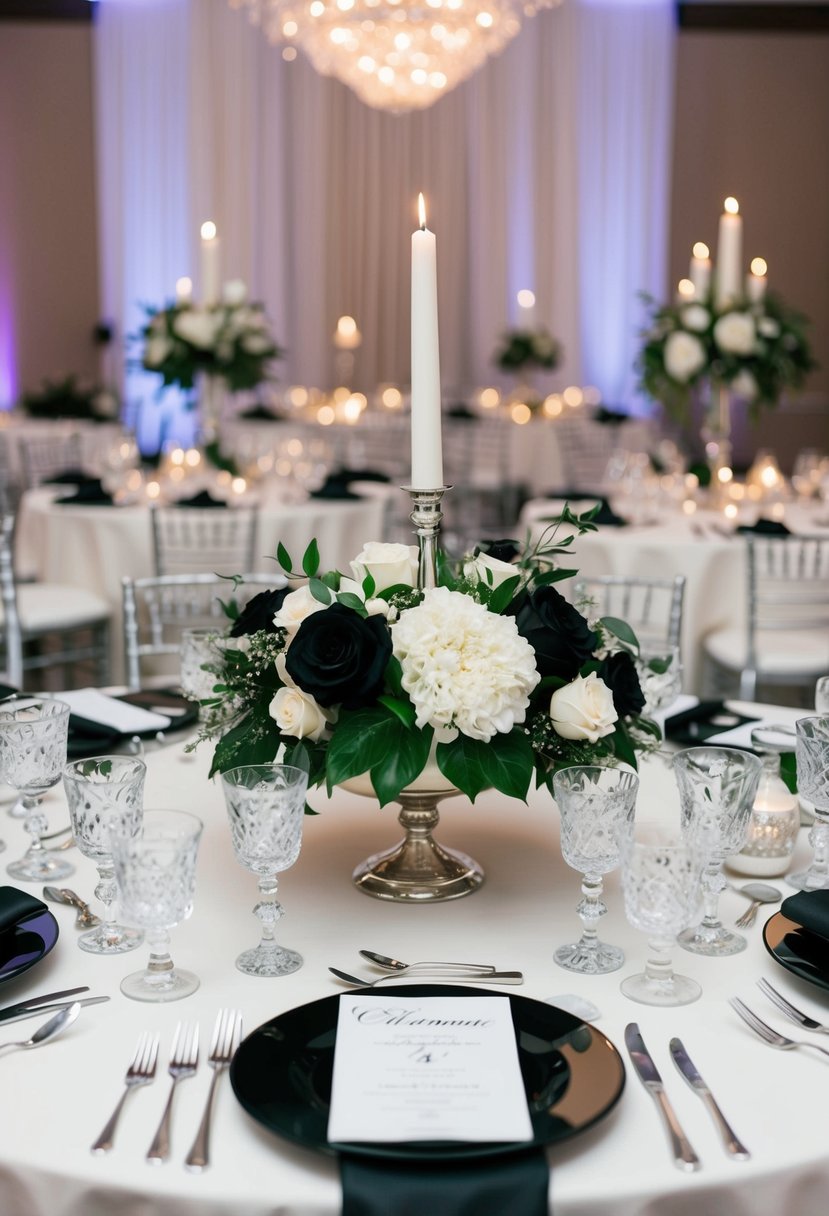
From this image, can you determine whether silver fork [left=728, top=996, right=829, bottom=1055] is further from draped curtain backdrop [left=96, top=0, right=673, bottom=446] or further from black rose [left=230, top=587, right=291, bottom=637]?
draped curtain backdrop [left=96, top=0, right=673, bottom=446]

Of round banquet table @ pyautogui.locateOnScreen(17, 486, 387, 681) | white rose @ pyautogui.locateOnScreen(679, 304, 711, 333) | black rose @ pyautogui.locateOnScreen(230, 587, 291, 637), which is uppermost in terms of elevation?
white rose @ pyautogui.locateOnScreen(679, 304, 711, 333)

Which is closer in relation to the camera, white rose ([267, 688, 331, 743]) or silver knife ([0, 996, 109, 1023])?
silver knife ([0, 996, 109, 1023])

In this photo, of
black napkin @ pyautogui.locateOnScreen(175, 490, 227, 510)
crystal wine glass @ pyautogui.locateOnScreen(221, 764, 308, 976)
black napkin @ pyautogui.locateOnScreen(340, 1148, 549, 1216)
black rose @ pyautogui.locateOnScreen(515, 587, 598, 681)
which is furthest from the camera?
black napkin @ pyautogui.locateOnScreen(175, 490, 227, 510)

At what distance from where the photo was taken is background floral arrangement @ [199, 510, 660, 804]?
4.42ft

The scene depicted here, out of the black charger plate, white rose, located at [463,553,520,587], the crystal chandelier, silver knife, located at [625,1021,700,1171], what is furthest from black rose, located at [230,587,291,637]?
the crystal chandelier

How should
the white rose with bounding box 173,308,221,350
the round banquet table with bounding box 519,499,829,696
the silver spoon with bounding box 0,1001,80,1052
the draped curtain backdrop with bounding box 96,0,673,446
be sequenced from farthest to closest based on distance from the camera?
the draped curtain backdrop with bounding box 96,0,673,446 < the white rose with bounding box 173,308,221,350 < the round banquet table with bounding box 519,499,829,696 < the silver spoon with bounding box 0,1001,80,1052

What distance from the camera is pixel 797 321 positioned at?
4547mm

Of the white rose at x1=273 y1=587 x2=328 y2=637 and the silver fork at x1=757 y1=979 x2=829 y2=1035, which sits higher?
the white rose at x1=273 y1=587 x2=328 y2=637

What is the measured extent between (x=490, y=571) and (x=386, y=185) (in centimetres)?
953

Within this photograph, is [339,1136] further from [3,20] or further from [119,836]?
[3,20]

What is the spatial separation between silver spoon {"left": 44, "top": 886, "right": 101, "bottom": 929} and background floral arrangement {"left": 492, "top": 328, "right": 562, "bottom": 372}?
8110mm

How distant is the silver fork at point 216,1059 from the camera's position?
1.03 m

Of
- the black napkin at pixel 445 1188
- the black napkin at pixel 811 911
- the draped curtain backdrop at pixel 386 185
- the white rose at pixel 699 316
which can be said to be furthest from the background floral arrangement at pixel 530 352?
the black napkin at pixel 445 1188

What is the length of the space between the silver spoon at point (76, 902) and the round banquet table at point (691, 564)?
269cm
